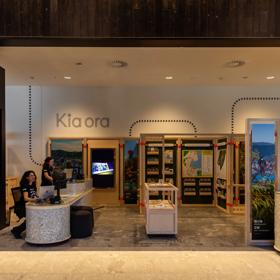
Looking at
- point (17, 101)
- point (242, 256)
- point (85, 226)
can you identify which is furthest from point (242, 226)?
point (17, 101)

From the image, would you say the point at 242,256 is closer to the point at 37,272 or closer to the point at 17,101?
the point at 37,272

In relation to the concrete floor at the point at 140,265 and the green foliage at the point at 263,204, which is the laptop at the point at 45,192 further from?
the green foliage at the point at 263,204

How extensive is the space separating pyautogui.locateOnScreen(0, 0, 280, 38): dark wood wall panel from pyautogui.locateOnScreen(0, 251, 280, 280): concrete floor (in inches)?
135

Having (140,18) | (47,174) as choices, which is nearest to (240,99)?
(140,18)

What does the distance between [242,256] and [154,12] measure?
4092 millimetres

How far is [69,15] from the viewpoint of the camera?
418cm

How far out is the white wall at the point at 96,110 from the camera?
8.77m

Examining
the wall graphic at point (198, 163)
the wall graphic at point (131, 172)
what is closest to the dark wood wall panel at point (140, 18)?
the wall graphic at point (131, 172)

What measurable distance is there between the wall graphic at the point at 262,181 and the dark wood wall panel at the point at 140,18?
1786 mm

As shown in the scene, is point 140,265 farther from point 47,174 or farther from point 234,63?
point 234,63

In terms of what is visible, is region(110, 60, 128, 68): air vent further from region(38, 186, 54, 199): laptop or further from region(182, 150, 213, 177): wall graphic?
region(182, 150, 213, 177): wall graphic

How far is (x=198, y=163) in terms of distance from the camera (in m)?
9.15

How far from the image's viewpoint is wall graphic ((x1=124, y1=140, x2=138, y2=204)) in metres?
8.94

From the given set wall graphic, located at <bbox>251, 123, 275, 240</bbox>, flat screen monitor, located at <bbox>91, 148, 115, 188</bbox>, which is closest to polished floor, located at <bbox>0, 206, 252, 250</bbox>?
wall graphic, located at <bbox>251, 123, 275, 240</bbox>
